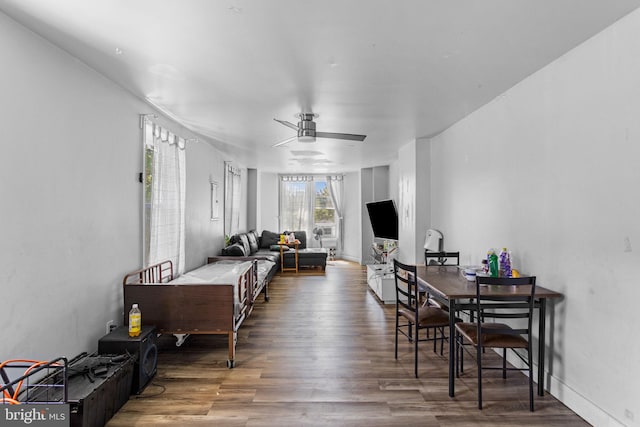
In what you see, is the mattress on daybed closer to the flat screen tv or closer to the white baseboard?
the white baseboard

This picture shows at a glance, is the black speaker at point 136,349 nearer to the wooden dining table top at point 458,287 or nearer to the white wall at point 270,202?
the wooden dining table top at point 458,287

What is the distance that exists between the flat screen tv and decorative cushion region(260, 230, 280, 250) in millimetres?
2546

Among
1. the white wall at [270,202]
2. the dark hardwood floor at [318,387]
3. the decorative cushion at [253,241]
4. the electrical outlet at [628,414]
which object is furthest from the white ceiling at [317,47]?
the white wall at [270,202]

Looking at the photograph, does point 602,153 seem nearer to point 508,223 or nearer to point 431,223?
point 508,223

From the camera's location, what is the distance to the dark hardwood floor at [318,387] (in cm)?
241

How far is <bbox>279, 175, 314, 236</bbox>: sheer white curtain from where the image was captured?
10.2 m

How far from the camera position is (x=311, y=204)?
33.6ft

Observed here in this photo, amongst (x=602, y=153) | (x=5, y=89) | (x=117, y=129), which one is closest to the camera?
(x=5, y=89)

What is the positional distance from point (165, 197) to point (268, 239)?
500cm

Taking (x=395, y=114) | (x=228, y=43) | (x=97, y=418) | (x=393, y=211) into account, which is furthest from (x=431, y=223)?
(x=97, y=418)

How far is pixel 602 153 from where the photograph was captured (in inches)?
89.4

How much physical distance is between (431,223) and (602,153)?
3.30 metres

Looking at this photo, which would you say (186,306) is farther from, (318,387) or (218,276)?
(318,387)

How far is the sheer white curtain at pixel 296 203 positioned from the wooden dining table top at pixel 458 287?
6.79 metres
